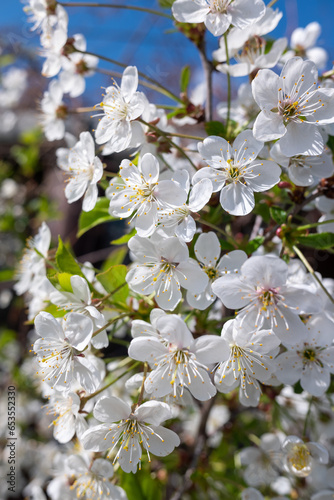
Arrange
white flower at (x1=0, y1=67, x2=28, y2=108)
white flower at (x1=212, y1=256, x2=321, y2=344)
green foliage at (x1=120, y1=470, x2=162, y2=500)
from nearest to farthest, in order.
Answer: white flower at (x1=212, y1=256, x2=321, y2=344) → green foliage at (x1=120, y1=470, x2=162, y2=500) → white flower at (x1=0, y1=67, x2=28, y2=108)

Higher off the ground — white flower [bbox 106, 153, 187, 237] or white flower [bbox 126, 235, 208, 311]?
white flower [bbox 106, 153, 187, 237]

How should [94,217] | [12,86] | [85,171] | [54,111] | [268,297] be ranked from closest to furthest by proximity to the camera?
[268,297], [85,171], [94,217], [54,111], [12,86]

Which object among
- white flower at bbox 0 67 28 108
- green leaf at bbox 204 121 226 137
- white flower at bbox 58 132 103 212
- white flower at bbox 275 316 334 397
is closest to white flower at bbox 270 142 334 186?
green leaf at bbox 204 121 226 137

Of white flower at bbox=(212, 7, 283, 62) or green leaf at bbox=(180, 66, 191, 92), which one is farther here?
green leaf at bbox=(180, 66, 191, 92)

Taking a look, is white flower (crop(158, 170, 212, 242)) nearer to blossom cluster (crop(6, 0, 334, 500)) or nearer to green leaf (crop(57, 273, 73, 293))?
blossom cluster (crop(6, 0, 334, 500))

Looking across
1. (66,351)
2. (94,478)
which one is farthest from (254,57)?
(94,478)

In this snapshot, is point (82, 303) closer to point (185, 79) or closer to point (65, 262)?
point (65, 262)
